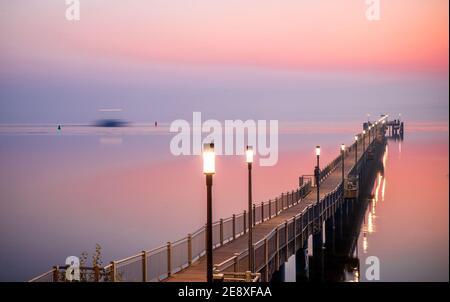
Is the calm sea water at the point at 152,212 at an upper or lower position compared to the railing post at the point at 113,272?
lower

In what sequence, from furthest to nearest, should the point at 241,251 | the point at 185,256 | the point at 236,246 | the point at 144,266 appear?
the point at 236,246 < the point at 241,251 < the point at 185,256 < the point at 144,266

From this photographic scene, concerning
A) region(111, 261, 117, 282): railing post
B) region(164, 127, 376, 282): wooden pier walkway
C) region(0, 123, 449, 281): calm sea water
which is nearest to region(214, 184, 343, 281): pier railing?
region(164, 127, 376, 282): wooden pier walkway

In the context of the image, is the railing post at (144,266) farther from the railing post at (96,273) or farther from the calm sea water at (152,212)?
the calm sea water at (152,212)

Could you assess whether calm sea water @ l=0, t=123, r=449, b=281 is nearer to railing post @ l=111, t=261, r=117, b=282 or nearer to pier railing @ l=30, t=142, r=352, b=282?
pier railing @ l=30, t=142, r=352, b=282

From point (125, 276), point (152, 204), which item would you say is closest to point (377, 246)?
point (152, 204)

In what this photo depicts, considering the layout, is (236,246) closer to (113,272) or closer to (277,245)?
(277,245)

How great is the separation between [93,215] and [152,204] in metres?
9.89

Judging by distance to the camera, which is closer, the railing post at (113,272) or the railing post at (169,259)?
the railing post at (113,272)

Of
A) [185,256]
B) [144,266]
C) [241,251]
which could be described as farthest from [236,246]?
[144,266]

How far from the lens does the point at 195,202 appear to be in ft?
225

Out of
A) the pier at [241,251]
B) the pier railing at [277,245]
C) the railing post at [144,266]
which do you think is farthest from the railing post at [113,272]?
the pier railing at [277,245]

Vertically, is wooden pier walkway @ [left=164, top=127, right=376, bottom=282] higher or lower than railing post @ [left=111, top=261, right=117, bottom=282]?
lower
